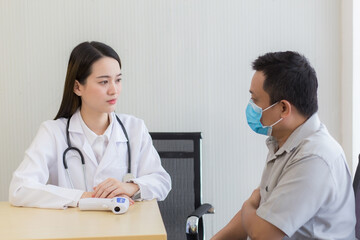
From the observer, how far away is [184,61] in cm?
286

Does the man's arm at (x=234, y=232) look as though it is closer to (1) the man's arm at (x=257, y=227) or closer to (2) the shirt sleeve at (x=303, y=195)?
(1) the man's arm at (x=257, y=227)

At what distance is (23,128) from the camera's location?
282 cm

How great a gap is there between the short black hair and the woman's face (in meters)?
0.67

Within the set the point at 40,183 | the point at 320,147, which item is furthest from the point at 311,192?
the point at 40,183

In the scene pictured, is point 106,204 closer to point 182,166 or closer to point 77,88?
point 77,88

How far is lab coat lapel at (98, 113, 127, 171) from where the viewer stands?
6.72ft

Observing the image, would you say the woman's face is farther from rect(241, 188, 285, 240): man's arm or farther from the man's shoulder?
the man's shoulder

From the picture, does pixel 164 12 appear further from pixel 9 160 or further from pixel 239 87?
pixel 9 160

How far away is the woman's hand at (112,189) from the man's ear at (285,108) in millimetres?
615

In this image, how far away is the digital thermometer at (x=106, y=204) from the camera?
170 centimetres

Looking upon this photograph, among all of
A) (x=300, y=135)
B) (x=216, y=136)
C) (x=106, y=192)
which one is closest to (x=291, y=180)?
(x=300, y=135)

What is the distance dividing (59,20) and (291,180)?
5.69ft

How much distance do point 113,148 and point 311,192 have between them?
873 millimetres

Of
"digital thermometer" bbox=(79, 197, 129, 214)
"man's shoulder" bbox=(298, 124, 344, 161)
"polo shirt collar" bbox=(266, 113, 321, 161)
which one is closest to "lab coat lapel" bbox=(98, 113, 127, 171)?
"digital thermometer" bbox=(79, 197, 129, 214)
